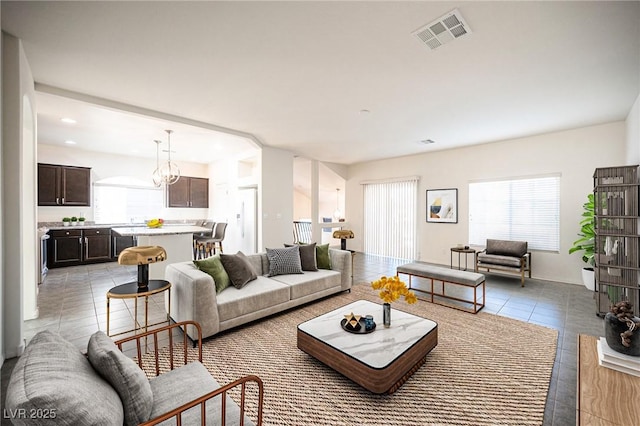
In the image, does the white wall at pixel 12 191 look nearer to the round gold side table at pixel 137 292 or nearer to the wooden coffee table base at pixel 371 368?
the round gold side table at pixel 137 292

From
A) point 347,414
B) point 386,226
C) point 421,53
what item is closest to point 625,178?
point 421,53

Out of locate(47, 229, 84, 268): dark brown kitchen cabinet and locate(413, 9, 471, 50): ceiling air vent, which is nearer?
locate(413, 9, 471, 50): ceiling air vent

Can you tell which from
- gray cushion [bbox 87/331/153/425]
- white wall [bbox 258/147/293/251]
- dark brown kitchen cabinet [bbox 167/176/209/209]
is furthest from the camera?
dark brown kitchen cabinet [bbox 167/176/209/209]

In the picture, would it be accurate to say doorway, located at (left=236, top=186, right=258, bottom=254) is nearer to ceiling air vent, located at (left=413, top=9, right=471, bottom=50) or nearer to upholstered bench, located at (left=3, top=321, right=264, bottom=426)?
ceiling air vent, located at (left=413, top=9, right=471, bottom=50)

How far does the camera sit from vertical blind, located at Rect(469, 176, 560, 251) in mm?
5207

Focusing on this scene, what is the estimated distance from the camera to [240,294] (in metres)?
3.06

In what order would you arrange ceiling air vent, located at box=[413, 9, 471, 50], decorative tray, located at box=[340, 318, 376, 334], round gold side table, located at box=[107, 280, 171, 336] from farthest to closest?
round gold side table, located at box=[107, 280, 171, 336], decorative tray, located at box=[340, 318, 376, 334], ceiling air vent, located at box=[413, 9, 471, 50]

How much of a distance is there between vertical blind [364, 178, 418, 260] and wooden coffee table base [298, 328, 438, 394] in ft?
16.8

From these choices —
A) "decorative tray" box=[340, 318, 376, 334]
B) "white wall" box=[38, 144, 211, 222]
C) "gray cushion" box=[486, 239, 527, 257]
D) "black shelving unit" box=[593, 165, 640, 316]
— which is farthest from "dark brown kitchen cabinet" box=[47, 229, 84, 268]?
"black shelving unit" box=[593, 165, 640, 316]

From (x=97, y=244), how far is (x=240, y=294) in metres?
5.58

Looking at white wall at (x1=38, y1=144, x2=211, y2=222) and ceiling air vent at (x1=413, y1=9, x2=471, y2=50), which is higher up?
ceiling air vent at (x1=413, y1=9, x2=471, y2=50)

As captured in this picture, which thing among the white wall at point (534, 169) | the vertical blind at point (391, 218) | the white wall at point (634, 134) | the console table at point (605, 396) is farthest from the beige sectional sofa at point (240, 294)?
the white wall at point (634, 134)

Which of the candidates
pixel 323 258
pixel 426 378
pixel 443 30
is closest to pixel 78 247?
pixel 323 258

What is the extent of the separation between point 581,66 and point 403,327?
3212 mm
